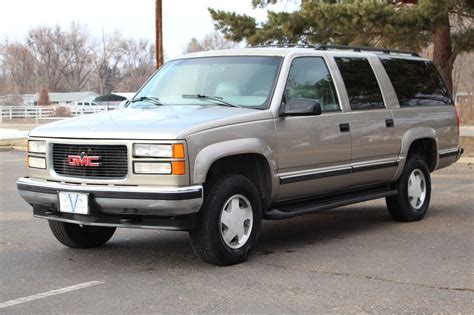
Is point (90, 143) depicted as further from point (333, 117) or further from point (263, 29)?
point (263, 29)

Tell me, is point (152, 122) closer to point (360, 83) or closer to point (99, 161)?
point (99, 161)

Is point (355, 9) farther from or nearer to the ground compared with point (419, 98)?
farther from the ground

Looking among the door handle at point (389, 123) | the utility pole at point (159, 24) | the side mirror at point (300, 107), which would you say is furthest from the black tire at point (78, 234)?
the utility pole at point (159, 24)

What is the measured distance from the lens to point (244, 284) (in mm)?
5699

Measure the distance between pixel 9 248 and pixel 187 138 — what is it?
2.61m

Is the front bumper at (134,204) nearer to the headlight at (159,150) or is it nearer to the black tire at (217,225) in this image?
the black tire at (217,225)

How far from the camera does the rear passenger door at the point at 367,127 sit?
25.4 feet

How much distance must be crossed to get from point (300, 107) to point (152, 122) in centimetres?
144

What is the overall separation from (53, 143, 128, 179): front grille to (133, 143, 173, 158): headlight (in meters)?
0.13

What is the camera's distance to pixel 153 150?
591 centimetres

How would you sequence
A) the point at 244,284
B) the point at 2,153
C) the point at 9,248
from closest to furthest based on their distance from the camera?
the point at 244,284 < the point at 9,248 < the point at 2,153

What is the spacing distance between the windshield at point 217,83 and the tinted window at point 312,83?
22cm

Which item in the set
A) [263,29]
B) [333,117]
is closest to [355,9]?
[263,29]

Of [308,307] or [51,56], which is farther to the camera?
[51,56]
